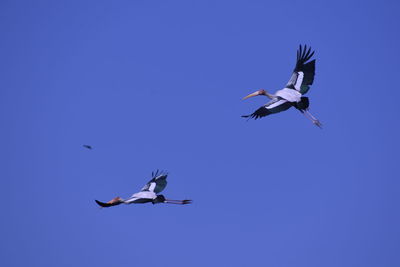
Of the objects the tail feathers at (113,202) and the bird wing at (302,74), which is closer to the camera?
the bird wing at (302,74)

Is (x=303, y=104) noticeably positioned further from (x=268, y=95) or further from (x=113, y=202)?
(x=113, y=202)

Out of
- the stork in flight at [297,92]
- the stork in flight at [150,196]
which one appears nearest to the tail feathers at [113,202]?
the stork in flight at [150,196]

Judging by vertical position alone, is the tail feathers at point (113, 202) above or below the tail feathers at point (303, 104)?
above

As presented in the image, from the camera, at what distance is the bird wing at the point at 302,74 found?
81.3 ft

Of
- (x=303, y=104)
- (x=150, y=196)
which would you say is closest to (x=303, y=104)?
(x=303, y=104)

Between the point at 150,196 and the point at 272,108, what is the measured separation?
10.3 m

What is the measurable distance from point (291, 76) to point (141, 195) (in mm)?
11741

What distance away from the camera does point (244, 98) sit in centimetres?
2764

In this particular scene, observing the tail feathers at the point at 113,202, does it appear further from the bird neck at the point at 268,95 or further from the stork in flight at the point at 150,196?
the bird neck at the point at 268,95

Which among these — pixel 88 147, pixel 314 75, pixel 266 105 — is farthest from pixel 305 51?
pixel 88 147

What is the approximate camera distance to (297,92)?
2503cm

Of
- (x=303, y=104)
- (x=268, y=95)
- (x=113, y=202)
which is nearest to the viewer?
(x=303, y=104)

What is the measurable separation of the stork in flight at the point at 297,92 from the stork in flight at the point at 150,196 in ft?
31.0

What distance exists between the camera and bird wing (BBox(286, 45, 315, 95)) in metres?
24.8
